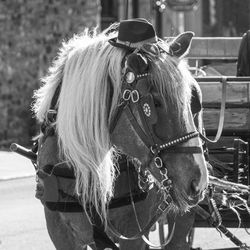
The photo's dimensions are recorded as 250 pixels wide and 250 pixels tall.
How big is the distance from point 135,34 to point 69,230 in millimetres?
1115

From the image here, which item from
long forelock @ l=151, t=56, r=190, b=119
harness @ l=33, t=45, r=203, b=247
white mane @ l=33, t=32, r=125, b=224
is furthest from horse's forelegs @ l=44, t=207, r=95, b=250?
long forelock @ l=151, t=56, r=190, b=119

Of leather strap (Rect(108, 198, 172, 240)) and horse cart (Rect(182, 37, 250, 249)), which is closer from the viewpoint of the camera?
leather strap (Rect(108, 198, 172, 240))

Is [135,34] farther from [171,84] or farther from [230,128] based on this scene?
[230,128]

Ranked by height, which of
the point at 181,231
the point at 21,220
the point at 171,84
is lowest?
the point at 21,220

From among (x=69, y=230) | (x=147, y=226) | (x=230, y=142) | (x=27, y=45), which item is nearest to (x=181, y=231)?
(x=230, y=142)

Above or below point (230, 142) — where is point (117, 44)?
above

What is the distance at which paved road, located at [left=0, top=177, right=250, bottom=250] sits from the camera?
809 centimetres

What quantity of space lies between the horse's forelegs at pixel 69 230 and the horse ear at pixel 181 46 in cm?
99

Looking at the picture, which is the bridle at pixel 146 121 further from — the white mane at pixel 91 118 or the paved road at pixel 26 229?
the paved road at pixel 26 229

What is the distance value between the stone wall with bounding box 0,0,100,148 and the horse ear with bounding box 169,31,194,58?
41.0 feet

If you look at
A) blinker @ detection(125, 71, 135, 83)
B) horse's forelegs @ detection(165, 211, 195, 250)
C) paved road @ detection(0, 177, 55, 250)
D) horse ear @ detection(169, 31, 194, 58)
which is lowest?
paved road @ detection(0, 177, 55, 250)

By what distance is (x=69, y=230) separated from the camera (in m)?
4.46

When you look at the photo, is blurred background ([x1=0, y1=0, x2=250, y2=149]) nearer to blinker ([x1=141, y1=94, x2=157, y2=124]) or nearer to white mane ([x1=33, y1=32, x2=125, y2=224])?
white mane ([x1=33, y1=32, x2=125, y2=224])

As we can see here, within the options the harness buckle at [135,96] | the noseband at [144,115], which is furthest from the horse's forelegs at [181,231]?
the harness buckle at [135,96]
